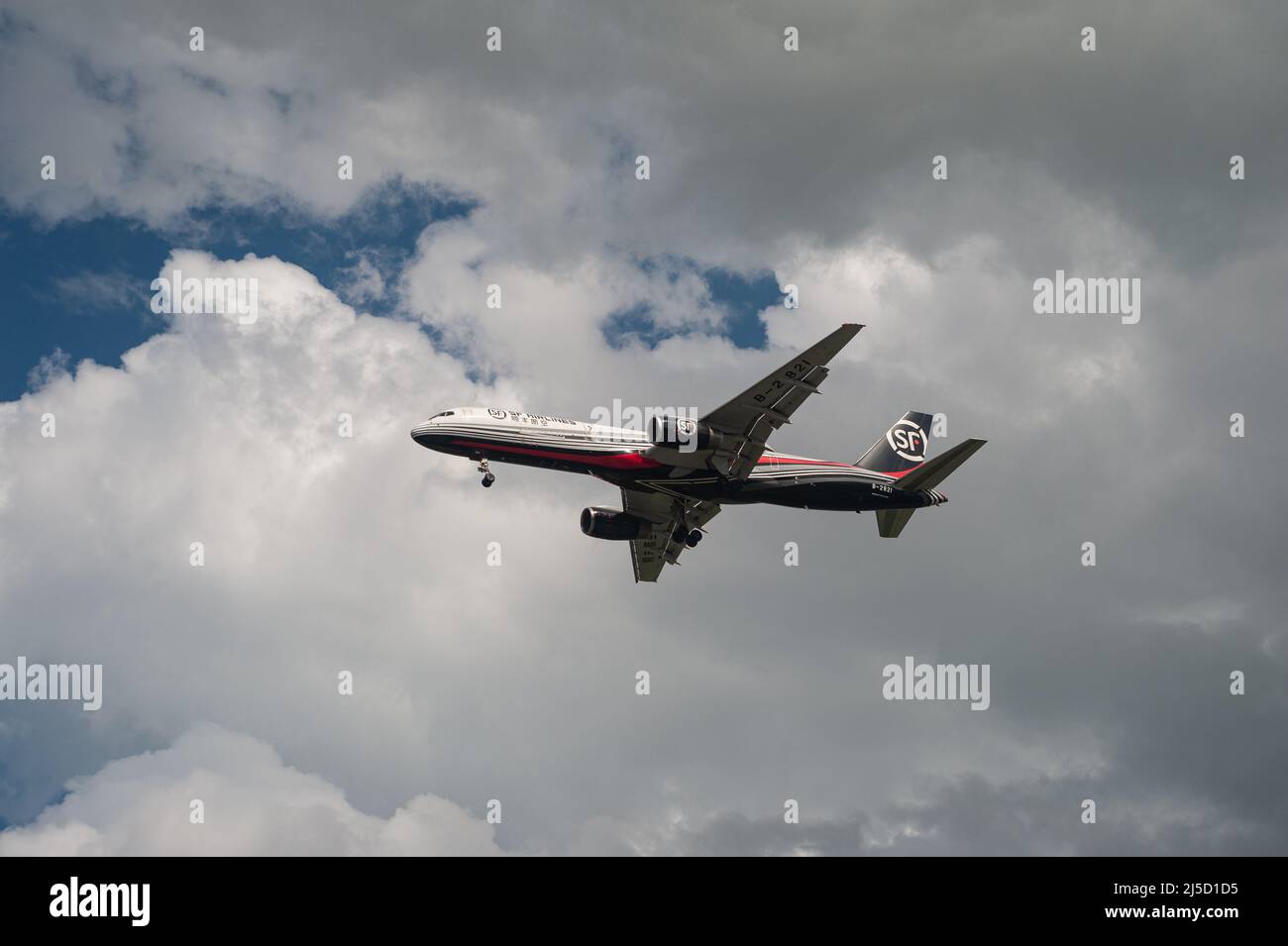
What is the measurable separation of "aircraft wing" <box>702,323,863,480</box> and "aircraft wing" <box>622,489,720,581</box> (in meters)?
7.06

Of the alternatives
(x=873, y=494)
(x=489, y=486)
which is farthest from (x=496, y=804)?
(x=873, y=494)

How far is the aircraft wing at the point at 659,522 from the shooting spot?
79.3 m

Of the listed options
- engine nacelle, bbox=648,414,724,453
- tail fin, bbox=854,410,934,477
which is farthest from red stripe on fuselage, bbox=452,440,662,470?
tail fin, bbox=854,410,934,477

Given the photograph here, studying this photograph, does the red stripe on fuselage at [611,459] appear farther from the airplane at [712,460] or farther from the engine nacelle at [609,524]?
the engine nacelle at [609,524]

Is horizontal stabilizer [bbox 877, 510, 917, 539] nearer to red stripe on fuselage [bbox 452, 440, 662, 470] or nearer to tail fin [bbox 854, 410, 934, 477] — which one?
tail fin [bbox 854, 410, 934, 477]

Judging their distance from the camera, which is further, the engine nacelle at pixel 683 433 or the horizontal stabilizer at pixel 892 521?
the horizontal stabilizer at pixel 892 521

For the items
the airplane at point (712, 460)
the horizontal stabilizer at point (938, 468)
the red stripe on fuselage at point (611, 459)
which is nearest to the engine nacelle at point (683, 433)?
the airplane at point (712, 460)

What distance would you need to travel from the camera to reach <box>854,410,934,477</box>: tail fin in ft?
261

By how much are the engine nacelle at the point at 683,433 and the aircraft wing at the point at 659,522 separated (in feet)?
24.2

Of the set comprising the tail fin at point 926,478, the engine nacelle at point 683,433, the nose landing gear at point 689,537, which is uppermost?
the engine nacelle at point 683,433

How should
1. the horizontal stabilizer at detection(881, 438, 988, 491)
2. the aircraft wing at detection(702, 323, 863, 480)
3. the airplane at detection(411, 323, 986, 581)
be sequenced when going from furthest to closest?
the horizontal stabilizer at detection(881, 438, 988, 491) → the airplane at detection(411, 323, 986, 581) → the aircraft wing at detection(702, 323, 863, 480)

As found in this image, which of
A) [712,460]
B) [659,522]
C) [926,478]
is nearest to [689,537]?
[659,522]
